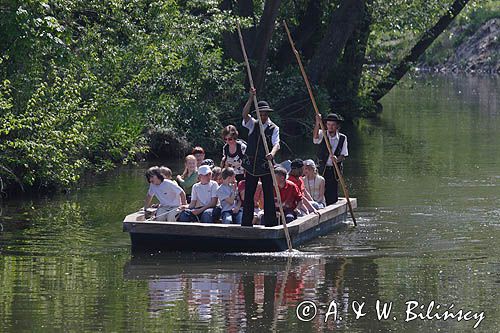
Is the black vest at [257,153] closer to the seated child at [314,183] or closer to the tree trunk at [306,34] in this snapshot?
the seated child at [314,183]

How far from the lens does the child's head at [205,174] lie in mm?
16203

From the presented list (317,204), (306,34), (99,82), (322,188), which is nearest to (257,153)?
(317,204)

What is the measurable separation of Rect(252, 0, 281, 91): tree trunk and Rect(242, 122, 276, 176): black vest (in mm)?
15690

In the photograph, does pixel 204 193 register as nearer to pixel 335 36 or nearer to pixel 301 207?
pixel 301 207

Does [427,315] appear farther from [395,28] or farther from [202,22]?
[395,28]

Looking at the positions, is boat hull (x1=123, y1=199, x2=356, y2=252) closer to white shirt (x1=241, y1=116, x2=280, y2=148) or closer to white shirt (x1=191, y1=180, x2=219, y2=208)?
white shirt (x1=191, y1=180, x2=219, y2=208)

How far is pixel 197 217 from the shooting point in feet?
52.9

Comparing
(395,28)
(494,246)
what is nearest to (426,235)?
(494,246)

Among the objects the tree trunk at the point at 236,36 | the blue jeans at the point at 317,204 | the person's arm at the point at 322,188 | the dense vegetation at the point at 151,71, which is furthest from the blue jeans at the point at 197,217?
the tree trunk at the point at 236,36

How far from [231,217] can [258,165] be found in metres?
0.95

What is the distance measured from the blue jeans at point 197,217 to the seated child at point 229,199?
6.7 inches

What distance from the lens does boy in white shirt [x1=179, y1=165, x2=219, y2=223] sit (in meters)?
16.1

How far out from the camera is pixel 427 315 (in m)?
11.8

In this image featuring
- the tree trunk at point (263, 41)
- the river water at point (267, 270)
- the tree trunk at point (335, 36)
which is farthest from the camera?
the tree trunk at point (335, 36)
